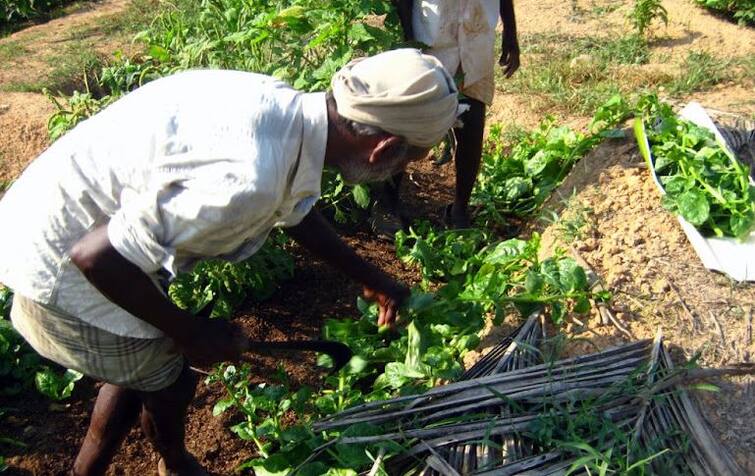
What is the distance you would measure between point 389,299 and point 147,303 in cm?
84

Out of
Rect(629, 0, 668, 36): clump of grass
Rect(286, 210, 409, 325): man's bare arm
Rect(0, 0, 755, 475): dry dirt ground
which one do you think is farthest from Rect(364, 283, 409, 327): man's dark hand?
Rect(629, 0, 668, 36): clump of grass

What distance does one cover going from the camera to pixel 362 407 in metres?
2.29

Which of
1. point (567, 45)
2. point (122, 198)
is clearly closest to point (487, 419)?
point (122, 198)

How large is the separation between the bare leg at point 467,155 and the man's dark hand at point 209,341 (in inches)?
70.3

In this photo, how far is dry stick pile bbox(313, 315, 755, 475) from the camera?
210 centimetres

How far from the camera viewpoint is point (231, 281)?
3.11 m

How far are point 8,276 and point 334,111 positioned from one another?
889 mm

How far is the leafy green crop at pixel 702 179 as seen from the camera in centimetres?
304

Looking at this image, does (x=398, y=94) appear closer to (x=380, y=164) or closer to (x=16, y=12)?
(x=380, y=164)

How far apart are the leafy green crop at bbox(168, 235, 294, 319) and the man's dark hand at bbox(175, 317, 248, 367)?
1.01 meters

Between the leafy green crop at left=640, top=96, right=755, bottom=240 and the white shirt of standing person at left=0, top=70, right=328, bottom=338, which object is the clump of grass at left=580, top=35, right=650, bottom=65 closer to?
the leafy green crop at left=640, top=96, right=755, bottom=240

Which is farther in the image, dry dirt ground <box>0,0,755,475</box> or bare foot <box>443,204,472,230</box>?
bare foot <box>443,204,472,230</box>

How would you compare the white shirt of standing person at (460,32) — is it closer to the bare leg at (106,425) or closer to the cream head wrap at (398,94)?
the cream head wrap at (398,94)

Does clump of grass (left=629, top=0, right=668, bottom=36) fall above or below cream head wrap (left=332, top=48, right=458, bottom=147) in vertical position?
below
